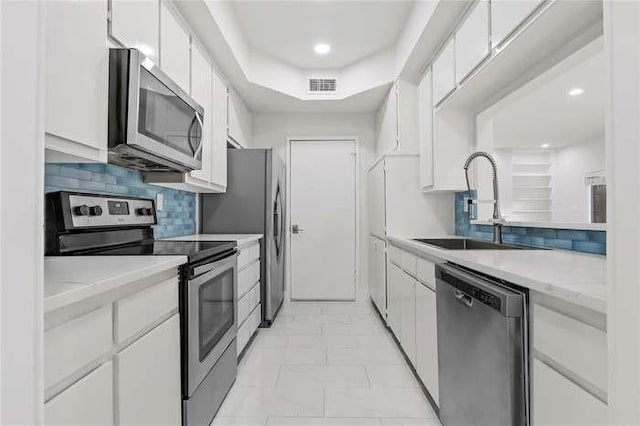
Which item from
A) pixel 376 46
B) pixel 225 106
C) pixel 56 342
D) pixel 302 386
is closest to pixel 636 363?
pixel 56 342

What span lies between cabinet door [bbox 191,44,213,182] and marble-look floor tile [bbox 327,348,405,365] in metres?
1.61

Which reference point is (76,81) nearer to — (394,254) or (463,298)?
(463,298)

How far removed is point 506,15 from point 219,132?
7.13ft

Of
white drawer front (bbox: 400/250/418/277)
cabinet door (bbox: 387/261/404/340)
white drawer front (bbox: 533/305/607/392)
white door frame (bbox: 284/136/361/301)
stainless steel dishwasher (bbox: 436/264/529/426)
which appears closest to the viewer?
white drawer front (bbox: 533/305/607/392)

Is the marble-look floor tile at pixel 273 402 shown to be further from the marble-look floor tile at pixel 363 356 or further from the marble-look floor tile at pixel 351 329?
the marble-look floor tile at pixel 351 329

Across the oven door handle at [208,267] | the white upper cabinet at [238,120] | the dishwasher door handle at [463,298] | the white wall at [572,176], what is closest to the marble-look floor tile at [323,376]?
the oven door handle at [208,267]

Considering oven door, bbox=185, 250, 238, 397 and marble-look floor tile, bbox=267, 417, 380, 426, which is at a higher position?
oven door, bbox=185, 250, 238, 397

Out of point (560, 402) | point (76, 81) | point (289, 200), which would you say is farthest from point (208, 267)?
point (289, 200)

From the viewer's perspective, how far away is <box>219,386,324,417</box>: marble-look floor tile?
1874 mm

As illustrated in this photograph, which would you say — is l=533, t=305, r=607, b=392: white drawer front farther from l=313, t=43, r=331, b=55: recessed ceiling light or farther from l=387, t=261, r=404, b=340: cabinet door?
l=313, t=43, r=331, b=55: recessed ceiling light

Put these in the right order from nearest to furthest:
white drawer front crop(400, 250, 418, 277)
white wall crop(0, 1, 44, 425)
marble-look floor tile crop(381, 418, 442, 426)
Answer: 1. white wall crop(0, 1, 44, 425)
2. marble-look floor tile crop(381, 418, 442, 426)
3. white drawer front crop(400, 250, 418, 277)

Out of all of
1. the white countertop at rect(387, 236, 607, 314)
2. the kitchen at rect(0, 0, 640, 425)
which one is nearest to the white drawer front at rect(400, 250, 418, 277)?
the kitchen at rect(0, 0, 640, 425)

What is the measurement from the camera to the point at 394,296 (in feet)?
9.25

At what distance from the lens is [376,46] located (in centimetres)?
347
